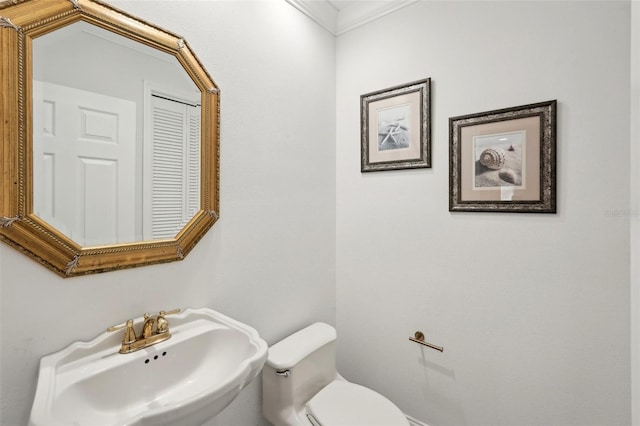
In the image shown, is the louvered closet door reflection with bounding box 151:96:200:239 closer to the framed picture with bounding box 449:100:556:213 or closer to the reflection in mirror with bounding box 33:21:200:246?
the reflection in mirror with bounding box 33:21:200:246

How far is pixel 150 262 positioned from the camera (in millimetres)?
1068

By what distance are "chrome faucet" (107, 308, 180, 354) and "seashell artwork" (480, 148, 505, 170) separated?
4.97 ft

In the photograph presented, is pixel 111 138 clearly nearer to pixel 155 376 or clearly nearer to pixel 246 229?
pixel 246 229

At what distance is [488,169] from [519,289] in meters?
0.56

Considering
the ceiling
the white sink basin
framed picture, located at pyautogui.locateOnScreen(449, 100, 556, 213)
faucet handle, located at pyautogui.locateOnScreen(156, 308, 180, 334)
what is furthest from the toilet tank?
the ceiling

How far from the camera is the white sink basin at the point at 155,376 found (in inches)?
29.5

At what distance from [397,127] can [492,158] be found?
1.70 feet

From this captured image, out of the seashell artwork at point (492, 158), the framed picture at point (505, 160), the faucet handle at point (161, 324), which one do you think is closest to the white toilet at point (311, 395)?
the faucet handle at point (161, 324)

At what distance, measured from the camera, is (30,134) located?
83 cm

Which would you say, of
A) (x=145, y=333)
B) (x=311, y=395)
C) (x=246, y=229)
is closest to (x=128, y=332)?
(x=145, y=333)

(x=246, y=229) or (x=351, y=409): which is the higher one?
(x=246, y=229)

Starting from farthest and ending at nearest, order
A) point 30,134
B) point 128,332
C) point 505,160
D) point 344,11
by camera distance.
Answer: point 344,11
point 505,160
point 128,332
point 30,134

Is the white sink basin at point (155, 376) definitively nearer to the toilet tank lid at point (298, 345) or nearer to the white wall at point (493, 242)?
the toilet tank lid at point (298, 345)

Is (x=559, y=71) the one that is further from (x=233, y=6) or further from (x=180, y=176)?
(x=180, y=176)
